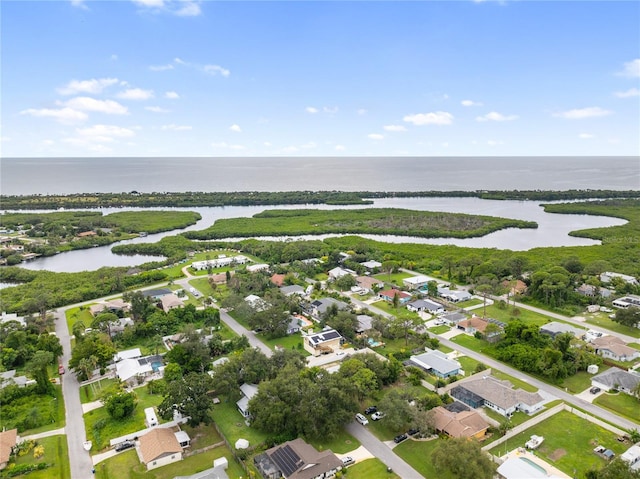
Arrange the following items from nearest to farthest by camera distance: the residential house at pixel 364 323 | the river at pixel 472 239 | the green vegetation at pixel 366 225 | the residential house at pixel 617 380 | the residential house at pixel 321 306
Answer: the residential house at pixel 617 380 < the residential house at pixel 364 323 < the residential house at pixel 321 306 < the river at pixel 472 239 < the green vegetation at pixel 366 225

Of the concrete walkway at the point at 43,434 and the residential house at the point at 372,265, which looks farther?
the residential house at the point at 372,265

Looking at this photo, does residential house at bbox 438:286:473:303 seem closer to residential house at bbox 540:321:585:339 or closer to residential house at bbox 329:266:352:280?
residential house at bbox 540:321:585:339

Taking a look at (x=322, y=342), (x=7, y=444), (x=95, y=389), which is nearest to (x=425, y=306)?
(x=322, y=342)

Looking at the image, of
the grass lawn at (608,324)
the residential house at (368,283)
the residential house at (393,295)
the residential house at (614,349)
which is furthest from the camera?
the residential house at (368,283)

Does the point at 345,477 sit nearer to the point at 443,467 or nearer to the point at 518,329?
the point at 443,467

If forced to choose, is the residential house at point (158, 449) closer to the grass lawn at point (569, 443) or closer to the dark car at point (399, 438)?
the dark car at point (399, 438)

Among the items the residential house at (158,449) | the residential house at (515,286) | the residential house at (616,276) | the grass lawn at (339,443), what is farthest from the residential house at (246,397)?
the residential house at (616,276)
